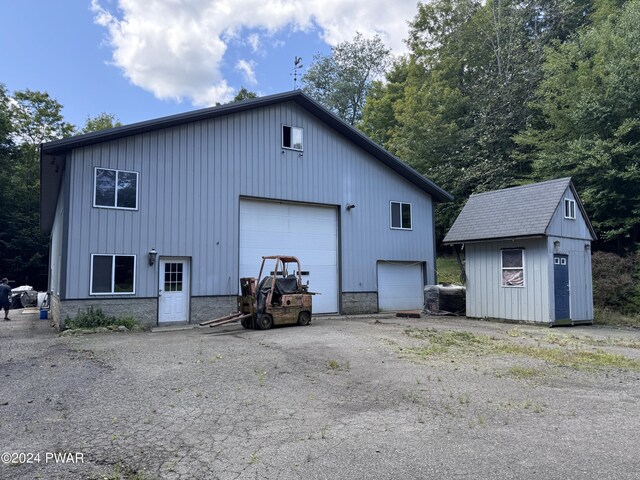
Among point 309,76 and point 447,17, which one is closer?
point 447,17

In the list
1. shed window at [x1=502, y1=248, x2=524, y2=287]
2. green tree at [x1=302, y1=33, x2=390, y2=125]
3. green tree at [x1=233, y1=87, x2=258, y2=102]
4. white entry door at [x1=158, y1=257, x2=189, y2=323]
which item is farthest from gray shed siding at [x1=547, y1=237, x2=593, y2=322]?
green tree at [x1=233, y1=87, x2=258, y2=102]

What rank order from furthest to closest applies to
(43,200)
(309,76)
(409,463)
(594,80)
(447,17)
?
1. (309,76)
2. (447,17)
3. (594,80)
4. (43,200)
5. (409,463)

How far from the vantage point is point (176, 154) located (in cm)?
1396

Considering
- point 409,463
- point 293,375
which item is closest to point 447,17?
point 293,375

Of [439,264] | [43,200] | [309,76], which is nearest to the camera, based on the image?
[43,200]

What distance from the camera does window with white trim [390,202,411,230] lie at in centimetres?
1845

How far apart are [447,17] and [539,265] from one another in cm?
2433

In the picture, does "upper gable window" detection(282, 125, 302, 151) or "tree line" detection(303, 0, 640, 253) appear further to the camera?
"tree line" detection(303, 0, 640, 253)

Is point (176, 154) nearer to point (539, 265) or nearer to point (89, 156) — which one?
point (89, 156)

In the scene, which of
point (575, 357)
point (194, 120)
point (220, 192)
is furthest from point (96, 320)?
point (575, 357)

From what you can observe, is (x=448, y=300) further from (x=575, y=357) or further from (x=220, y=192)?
(x=220, y=192)

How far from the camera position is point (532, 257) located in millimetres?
13992

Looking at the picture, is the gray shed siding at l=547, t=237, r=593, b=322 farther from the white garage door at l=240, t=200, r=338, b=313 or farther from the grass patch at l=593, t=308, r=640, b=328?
the white garage door at l=240, t=200, r=338, b=313

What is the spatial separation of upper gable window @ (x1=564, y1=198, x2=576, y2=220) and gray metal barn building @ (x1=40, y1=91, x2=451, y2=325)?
18.2 feet
